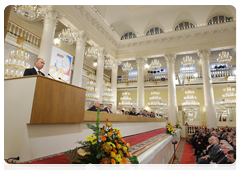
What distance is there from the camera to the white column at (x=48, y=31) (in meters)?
7.27

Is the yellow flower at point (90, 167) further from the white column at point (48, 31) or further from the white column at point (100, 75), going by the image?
the white column at point (100, 75)

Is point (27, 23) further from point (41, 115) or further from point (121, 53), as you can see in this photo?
point (41, 115)

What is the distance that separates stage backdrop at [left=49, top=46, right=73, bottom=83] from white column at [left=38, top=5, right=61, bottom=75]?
1493 millimetres

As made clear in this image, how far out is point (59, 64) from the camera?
9.32m

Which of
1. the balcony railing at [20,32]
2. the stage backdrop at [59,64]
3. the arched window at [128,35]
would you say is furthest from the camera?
the arched window at [128,35]

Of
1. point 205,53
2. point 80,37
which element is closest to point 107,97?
point 80,37

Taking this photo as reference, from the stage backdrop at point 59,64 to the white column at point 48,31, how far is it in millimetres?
1493

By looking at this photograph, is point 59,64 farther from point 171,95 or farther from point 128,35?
point 171,95

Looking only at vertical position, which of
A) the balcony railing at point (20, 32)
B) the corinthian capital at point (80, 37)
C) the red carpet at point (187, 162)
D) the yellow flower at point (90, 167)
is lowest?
the red carpet at point (187, 162)

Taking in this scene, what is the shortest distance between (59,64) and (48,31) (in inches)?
89.1

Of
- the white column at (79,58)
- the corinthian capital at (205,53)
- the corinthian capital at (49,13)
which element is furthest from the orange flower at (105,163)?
the corinthian capital at (205,53)

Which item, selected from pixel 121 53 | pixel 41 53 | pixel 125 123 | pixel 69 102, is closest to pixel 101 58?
pixel 121 53

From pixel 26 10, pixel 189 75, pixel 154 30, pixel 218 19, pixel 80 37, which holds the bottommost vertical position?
pixel 189 75

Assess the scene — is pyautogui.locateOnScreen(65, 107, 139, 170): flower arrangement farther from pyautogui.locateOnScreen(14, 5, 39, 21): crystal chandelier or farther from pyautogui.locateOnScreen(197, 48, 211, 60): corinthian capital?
pyautogui.locateOnScreen(197, 48, 211, 60): corinthian capital
